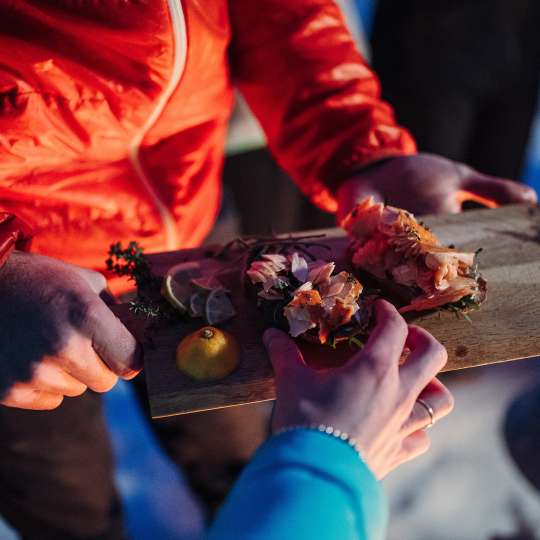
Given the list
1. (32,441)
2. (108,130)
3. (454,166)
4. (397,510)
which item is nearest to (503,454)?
(397,510)

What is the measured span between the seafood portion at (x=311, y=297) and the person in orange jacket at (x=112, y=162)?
275 millimetres

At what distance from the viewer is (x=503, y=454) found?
2109 mm

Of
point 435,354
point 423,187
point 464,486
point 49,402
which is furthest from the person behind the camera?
point 464,486

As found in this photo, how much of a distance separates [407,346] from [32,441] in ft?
3.57

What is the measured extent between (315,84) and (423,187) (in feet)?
1.24

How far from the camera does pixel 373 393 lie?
2.45 feet

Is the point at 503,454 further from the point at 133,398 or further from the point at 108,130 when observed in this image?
the point at 108,130

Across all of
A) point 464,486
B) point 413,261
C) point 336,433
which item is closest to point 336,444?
point 336,433

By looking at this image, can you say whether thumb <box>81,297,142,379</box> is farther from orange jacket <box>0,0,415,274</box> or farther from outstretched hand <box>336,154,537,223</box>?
outstretched hand <box>336,154,537,223</box>

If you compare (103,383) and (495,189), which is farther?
(495,189)

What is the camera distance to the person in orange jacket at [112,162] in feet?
2.81

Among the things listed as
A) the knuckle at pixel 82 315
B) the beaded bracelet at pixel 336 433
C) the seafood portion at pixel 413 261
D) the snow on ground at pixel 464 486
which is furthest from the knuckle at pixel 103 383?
the snow on ground at pixel 464 486

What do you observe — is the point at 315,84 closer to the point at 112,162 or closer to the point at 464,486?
the point at 112,162

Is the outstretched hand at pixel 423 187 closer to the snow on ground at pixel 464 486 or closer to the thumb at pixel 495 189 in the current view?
the thumb at pixel 495 189
